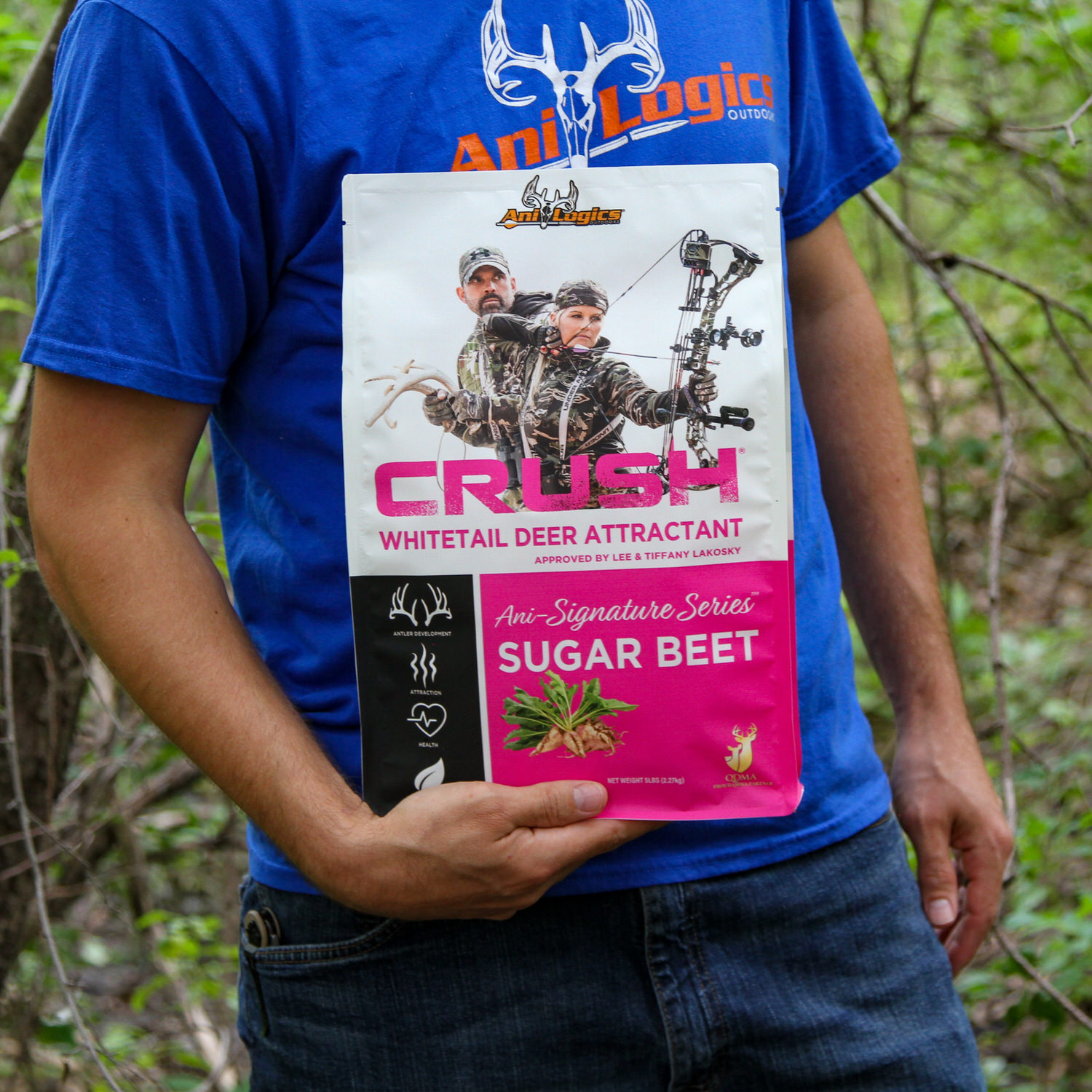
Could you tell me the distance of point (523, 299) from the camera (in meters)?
0.81

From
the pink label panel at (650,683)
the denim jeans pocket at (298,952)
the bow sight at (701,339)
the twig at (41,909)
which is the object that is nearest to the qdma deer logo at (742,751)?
the pink label panel at (650,683)

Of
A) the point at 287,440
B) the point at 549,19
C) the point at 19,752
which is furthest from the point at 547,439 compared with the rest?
the point at 19,752

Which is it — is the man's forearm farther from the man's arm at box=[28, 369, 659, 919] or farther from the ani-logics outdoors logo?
the ani-logics outdoors logo

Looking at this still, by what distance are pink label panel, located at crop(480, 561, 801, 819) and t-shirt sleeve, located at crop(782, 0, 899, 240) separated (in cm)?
48

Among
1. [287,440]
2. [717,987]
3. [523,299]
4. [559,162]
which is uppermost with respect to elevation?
[559,162]

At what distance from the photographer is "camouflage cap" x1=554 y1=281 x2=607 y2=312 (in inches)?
31.9

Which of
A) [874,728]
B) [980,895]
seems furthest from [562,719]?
[874,728]

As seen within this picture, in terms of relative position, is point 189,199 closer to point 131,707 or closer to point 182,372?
point 182,372

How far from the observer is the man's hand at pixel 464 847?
791mm

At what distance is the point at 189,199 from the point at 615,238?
326 mm

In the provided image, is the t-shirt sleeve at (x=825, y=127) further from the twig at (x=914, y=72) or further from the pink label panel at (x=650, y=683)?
the twig at (x=914, y=72)

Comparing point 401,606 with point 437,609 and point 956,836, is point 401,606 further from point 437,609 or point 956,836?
point 956,836

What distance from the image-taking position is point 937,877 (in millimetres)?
1089

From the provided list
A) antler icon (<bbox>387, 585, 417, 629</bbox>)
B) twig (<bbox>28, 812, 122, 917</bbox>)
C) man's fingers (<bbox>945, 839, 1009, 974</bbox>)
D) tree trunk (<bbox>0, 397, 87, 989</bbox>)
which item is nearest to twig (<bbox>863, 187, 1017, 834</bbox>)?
man's fingers (<bbox>945, 839, 1009, 974</bbox>)
